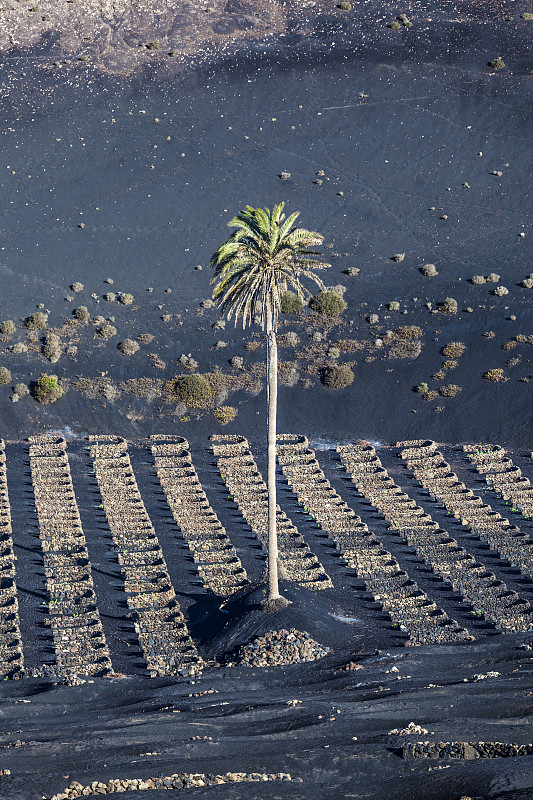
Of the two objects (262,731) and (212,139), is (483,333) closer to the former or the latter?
(212,139)

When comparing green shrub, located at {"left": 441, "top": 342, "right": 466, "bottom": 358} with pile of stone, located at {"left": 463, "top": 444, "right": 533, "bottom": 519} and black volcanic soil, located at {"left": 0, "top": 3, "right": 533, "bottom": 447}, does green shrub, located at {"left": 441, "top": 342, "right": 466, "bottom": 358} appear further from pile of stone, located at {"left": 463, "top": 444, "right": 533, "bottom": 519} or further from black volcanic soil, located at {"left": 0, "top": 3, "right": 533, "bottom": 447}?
pile of stone, located at {"left": 463, "top": 444, "right": 533, "bottom": 519}

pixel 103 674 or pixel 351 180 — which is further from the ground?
pixel 351 180

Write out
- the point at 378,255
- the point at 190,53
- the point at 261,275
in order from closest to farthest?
the point at 261,275, the point at 378,255, the point at 190,53

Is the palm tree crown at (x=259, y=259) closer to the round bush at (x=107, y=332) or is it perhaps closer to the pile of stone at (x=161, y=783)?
the pile of stone at (x=161, y=783)

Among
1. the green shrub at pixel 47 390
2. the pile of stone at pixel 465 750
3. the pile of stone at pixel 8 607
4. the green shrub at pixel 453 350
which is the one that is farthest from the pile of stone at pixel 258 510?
the pile of stone at pixel 465 750

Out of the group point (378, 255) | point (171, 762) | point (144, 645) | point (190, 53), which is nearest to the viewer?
point (171, 762)

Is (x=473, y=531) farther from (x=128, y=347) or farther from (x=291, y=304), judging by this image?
(x=128, y=347)

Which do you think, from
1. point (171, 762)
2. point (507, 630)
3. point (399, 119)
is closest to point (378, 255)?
point (399, 119)
